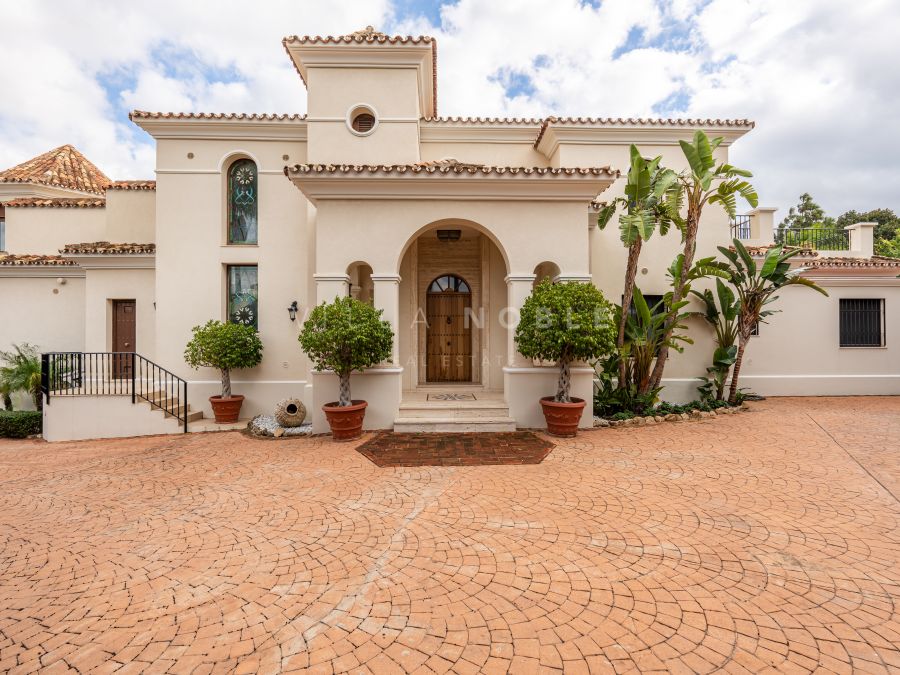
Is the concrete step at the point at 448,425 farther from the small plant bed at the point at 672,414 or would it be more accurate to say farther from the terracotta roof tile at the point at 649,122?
the terracotta roof tile at the point at 649,122

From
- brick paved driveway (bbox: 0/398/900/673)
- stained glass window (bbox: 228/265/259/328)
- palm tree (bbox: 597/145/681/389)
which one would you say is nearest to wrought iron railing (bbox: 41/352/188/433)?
stained glass window (bbox: 228/265/259/328)

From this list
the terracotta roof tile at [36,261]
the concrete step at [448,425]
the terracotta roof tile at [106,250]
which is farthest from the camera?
the terracotta roof tile at [36,261]

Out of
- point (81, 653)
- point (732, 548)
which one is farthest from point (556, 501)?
point (81, 653)

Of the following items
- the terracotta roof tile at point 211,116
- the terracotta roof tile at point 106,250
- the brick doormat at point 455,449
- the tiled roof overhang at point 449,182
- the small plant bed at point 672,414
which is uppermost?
the terracotta roof tile at point 211,116

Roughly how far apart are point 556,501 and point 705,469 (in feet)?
8.79

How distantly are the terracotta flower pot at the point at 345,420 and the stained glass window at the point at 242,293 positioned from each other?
4492 millimetres

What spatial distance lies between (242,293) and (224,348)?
1891mm

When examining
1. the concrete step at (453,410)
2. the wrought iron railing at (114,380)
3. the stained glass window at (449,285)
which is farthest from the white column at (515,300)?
the wrought iron railing at (114,380)

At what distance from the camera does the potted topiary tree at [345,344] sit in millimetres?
6730

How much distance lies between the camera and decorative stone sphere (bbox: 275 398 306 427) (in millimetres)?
7945

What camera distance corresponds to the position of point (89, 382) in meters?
9.45

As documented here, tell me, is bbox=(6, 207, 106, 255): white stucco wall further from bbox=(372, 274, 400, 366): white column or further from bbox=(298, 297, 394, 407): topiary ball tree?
bbox=(372, 274, 400, 366): white column

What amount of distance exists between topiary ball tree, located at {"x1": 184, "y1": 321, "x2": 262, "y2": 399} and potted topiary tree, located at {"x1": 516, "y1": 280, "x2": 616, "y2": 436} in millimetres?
6544

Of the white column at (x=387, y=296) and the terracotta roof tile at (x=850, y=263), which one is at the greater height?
the terracotta roof tile at (x=850, y=263)
